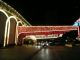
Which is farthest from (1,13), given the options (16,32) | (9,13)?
(16,32)

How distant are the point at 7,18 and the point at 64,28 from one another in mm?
27981

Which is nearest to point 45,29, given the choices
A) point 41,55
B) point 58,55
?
point 41,55

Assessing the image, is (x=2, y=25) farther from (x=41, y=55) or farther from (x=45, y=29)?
(x=41, y=55)

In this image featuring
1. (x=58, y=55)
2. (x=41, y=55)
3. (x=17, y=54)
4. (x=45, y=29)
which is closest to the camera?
(x=58, y=55)

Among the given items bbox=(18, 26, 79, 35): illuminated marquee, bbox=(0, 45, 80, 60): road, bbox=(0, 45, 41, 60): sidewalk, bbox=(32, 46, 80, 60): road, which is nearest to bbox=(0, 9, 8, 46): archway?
bbox=(0, 45, 41, 60): sidewalk

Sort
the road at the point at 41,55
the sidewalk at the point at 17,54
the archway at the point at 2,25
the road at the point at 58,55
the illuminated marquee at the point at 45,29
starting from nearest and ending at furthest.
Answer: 1. the road at the point at 58,55
2. the road at the point at 41,55
3. the sidewalk at the point at 17,54
4. the archway at the point at 2,25
5. the illuminated marquee at the point at 45,29

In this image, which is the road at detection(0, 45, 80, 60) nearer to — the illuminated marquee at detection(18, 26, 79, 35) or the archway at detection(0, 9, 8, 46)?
the archway at detection(0, 9, 8, 46)

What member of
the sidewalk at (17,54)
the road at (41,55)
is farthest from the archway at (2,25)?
the road at (41,55)

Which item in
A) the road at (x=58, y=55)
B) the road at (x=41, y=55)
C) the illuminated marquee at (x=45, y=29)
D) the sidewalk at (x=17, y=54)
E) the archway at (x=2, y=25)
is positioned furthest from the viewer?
the illuminated marquee at (x=45, y=29)

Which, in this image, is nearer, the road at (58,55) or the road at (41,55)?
the road at (58,55)

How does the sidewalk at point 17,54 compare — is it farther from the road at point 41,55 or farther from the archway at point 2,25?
the archway at point 2,25

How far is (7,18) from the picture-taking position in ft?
176

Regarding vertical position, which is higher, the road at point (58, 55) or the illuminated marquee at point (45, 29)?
the illuminated marquee at point (45, 29)

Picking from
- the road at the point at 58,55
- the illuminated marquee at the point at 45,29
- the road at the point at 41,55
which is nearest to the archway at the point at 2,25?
the illuminated marquee at the point at 45,29
